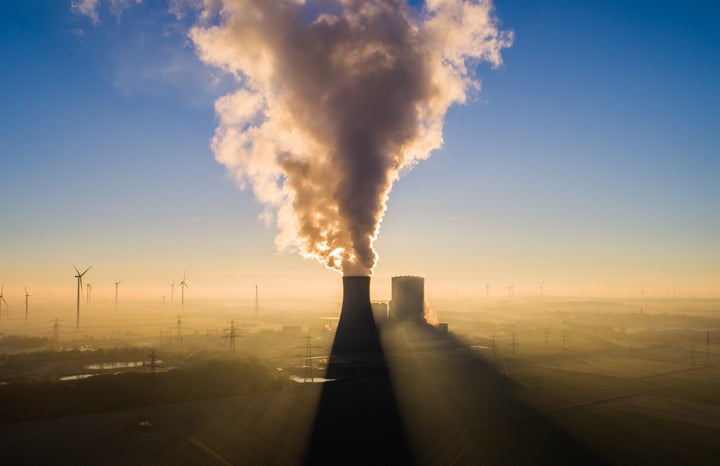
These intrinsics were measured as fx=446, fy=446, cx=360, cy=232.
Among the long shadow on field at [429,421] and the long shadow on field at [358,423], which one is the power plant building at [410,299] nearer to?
the long shadow on field at [429,421]

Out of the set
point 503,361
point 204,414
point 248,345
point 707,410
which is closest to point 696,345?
point 503,361

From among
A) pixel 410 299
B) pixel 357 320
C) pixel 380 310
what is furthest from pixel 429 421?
pixel 380 310

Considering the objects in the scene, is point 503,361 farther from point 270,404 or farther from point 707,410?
point 270,404

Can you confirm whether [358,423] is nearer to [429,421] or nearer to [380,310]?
[429,421]

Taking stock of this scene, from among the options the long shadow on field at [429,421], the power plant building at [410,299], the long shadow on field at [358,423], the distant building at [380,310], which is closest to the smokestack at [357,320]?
the long shadow on field at [429,421]

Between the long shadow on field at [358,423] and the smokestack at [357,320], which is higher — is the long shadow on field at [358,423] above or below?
below

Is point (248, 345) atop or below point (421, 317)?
below
